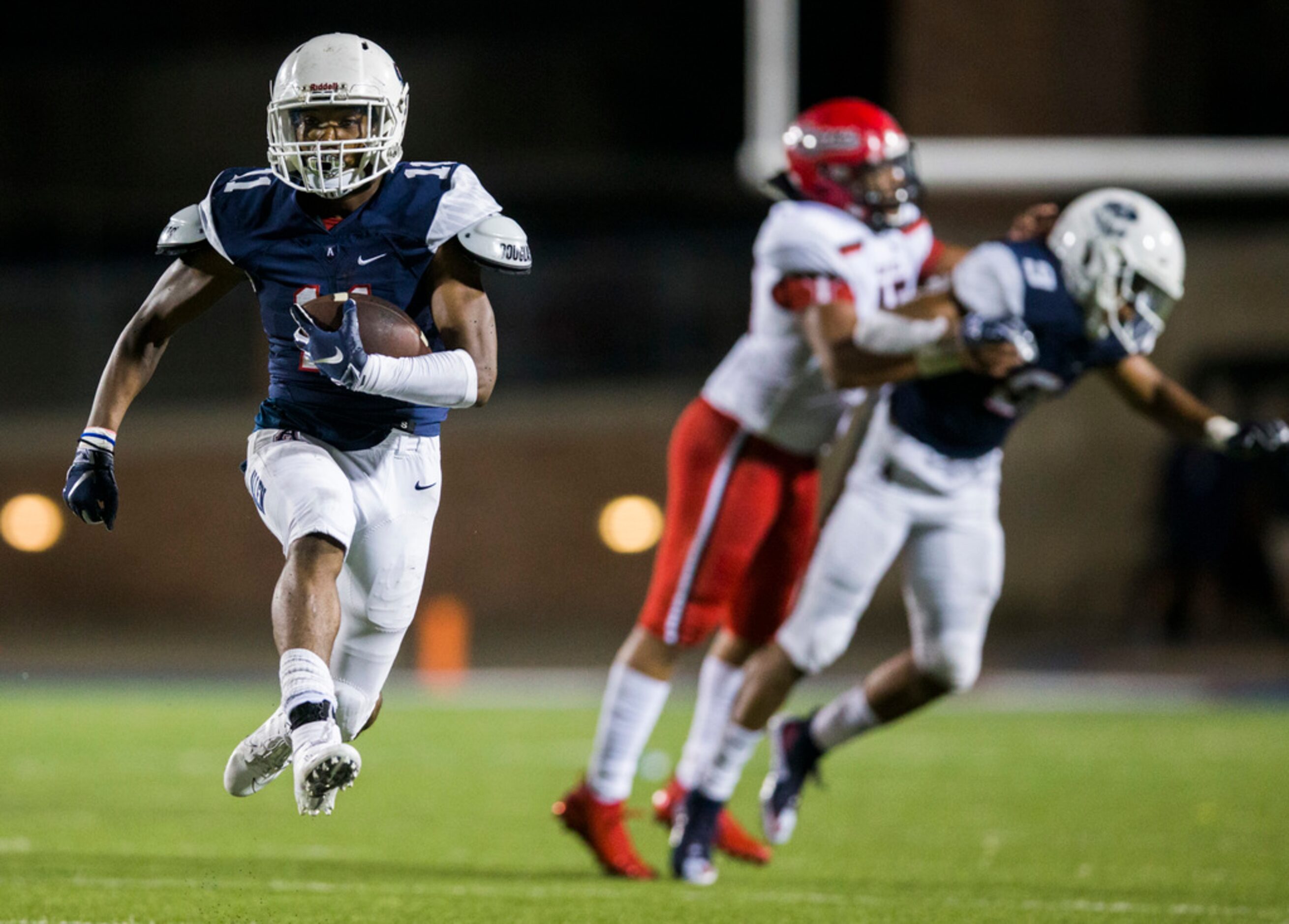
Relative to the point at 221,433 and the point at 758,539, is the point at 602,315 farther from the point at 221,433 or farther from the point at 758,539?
the point at 758,539

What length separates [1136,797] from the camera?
6.29 m

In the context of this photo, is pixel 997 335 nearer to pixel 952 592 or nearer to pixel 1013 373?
pixel 1013 373

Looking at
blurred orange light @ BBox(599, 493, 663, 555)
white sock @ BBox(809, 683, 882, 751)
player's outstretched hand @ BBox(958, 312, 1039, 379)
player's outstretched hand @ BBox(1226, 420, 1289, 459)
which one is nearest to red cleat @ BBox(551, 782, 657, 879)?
white sock @ BBox(809, 683, 882, 751)

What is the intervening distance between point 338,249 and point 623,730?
175cm

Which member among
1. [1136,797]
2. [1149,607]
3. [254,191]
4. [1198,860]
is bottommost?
[1149,607]

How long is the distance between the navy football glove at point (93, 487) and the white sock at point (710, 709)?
1.96 metres

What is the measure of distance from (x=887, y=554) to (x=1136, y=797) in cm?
209

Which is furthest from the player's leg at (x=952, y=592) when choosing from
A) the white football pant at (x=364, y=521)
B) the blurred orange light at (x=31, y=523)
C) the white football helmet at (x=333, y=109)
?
the blurred orange light at (x=31, y=523)

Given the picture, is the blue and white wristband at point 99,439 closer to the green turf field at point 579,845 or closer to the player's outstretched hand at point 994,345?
the green turf field at point 579,845

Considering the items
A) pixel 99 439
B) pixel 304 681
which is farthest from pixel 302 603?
pixel 99 439

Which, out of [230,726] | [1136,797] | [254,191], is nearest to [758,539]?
[254,191]

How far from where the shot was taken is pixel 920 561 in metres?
4.69

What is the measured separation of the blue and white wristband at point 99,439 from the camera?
11.4 ft

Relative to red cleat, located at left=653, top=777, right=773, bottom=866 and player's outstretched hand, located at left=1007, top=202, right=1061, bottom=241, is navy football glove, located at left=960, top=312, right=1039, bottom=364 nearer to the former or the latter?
player's outstretched hand, located at left=1007, top=202, right=1061, bottom=241
